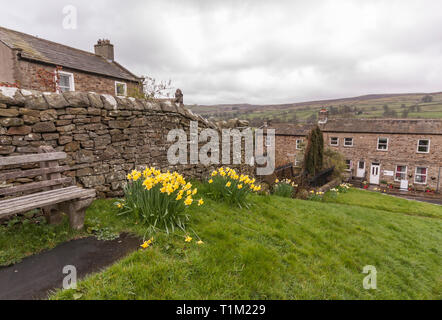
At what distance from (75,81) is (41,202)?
37.2ft

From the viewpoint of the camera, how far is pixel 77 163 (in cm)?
450

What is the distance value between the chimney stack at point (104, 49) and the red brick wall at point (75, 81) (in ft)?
10.0

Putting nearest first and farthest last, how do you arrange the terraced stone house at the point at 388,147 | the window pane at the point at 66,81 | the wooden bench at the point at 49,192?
the wooden bench at the point at 49,192 → the window pane at the point at 66,81 → the terraced stone house at the point at 388,147

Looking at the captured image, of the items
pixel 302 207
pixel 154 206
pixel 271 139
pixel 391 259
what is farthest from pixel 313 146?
pixel 154 206

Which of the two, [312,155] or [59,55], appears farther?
A: [312,155]

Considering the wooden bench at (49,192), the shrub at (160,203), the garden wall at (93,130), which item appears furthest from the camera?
the shrub at (160,203)

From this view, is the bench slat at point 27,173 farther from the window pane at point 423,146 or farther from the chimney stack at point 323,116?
the window pane at point 423,146

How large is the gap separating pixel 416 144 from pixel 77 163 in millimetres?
30946

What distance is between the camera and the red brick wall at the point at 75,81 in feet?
32.8

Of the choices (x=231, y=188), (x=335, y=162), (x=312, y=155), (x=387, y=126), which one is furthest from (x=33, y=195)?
(x=387, y=126)

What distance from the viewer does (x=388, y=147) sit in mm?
25859

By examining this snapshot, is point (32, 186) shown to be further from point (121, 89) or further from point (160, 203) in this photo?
point (121, 89)

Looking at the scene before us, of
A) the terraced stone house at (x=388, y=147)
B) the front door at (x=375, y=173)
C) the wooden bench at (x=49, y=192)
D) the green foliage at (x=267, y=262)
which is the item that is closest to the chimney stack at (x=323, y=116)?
the terraced stone house at (x=388, y=147)
